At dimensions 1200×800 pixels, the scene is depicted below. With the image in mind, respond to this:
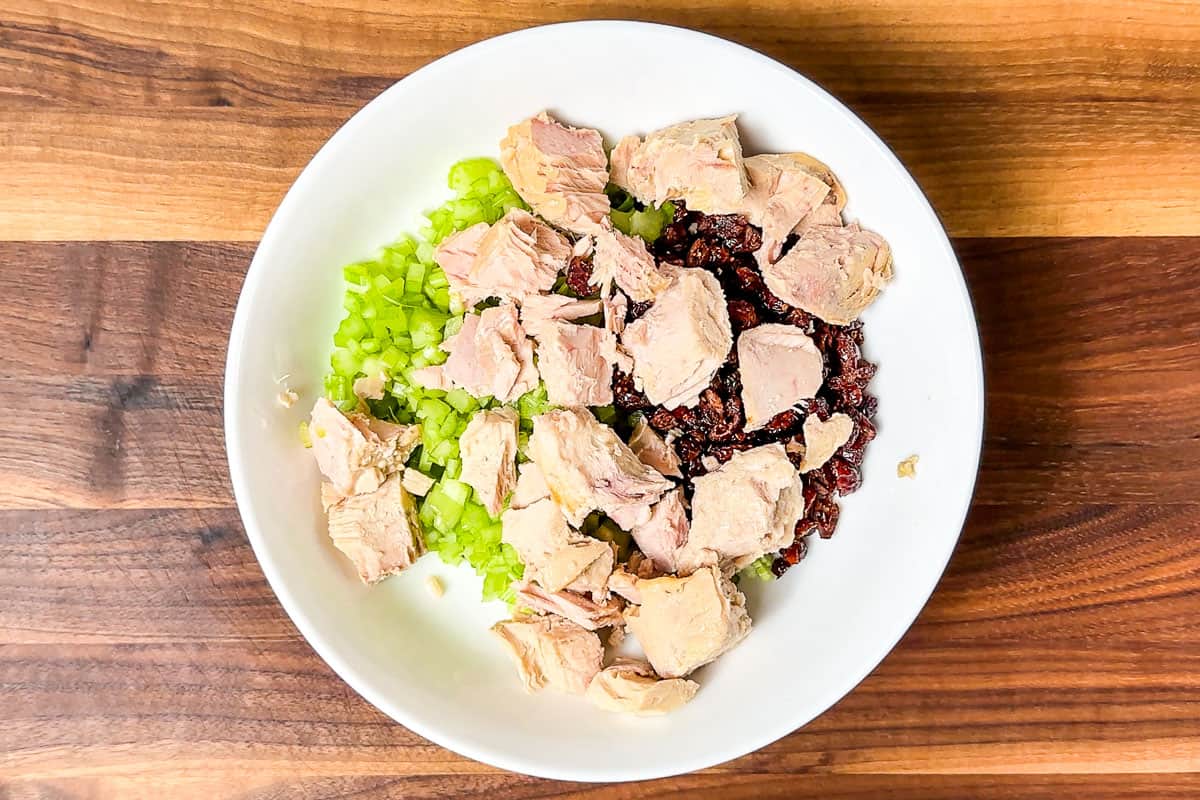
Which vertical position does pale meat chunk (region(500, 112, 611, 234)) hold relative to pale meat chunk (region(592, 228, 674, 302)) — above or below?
above

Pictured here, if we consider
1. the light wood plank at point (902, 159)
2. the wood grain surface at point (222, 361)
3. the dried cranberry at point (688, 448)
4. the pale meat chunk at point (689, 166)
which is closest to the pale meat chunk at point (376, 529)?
the wood grain surface at point (222, 361)

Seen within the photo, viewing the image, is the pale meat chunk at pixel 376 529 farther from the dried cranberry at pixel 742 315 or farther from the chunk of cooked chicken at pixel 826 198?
the chunk of cooked chicken at pixel 826 198

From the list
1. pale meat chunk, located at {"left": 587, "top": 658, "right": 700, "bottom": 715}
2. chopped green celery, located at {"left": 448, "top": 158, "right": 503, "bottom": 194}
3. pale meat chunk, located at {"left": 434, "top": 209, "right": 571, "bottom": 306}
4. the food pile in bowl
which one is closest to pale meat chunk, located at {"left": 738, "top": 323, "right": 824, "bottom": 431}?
the food pile in bowl

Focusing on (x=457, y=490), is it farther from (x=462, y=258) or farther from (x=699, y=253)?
(x=699, y=253)

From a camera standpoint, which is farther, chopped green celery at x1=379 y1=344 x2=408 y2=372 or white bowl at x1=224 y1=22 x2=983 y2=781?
chopped green celery at x1=379 y1=344 x2=408 y2=372

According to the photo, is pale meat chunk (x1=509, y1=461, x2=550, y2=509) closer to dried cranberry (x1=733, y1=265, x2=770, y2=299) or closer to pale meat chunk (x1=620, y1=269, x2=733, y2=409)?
pale meat chunk (x1=620, y1=269, x2=733, y2=409)

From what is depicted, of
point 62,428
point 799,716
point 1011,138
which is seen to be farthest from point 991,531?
point 62,428

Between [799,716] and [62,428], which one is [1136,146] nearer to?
[799,716]
